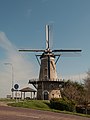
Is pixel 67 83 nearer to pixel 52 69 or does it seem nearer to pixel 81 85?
pixel 81 85

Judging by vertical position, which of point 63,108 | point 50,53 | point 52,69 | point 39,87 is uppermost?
point 50,53

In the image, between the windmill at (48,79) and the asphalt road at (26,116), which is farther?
the windmill at (48,79)

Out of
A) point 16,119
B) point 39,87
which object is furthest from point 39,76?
point 16,119

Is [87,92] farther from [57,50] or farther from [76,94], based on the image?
[57,50]

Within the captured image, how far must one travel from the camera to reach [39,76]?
67.1 m

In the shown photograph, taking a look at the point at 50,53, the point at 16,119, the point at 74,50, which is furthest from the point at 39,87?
the point at 16,119

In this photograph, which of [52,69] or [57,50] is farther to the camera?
[57,50]

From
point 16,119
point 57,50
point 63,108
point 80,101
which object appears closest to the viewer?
point 16,119

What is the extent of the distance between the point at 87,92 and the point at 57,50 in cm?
1448

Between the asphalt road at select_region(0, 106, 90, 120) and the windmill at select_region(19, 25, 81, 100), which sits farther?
→ the windmill at select_region(19, 25, 81, 100)

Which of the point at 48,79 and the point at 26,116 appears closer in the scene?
the point at 26,116

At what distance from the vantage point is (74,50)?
7019 cm

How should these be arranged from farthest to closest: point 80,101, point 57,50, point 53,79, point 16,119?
point 57,50 < point 53,79 < point 80,101 < point 16,119

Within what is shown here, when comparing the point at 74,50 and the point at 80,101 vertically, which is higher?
the point at 74,50
